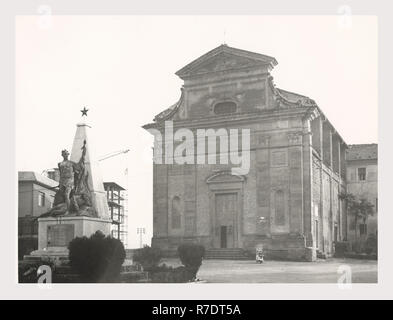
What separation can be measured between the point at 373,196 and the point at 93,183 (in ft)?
77.0

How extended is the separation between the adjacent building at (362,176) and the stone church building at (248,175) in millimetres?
4193

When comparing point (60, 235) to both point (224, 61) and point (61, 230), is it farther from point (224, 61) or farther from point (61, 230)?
point (224, 61)

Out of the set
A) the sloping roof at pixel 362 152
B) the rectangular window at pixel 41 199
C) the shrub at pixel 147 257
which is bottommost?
the shrub at pixel 147 257

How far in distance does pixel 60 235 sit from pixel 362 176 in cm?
2624

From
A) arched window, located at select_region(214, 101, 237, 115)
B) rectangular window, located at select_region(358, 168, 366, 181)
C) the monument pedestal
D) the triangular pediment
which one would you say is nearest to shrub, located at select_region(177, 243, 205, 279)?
the monument pedestal

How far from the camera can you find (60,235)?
19578mm

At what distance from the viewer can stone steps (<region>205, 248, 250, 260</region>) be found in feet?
96.8

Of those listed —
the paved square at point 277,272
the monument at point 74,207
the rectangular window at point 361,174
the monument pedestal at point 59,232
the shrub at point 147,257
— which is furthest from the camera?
the rectangular window at point 361,174

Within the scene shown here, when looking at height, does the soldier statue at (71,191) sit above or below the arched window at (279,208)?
above

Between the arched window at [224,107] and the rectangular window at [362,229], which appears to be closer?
the arched window at [224,107]

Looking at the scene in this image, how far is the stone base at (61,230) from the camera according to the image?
63.6 feet

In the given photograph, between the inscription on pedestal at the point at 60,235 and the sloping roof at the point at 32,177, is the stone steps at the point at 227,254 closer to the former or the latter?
the sloping roof at the point at 32,177

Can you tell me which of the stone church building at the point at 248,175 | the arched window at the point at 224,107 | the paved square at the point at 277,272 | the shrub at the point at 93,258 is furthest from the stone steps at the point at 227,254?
the shrub at the point at 93,258
